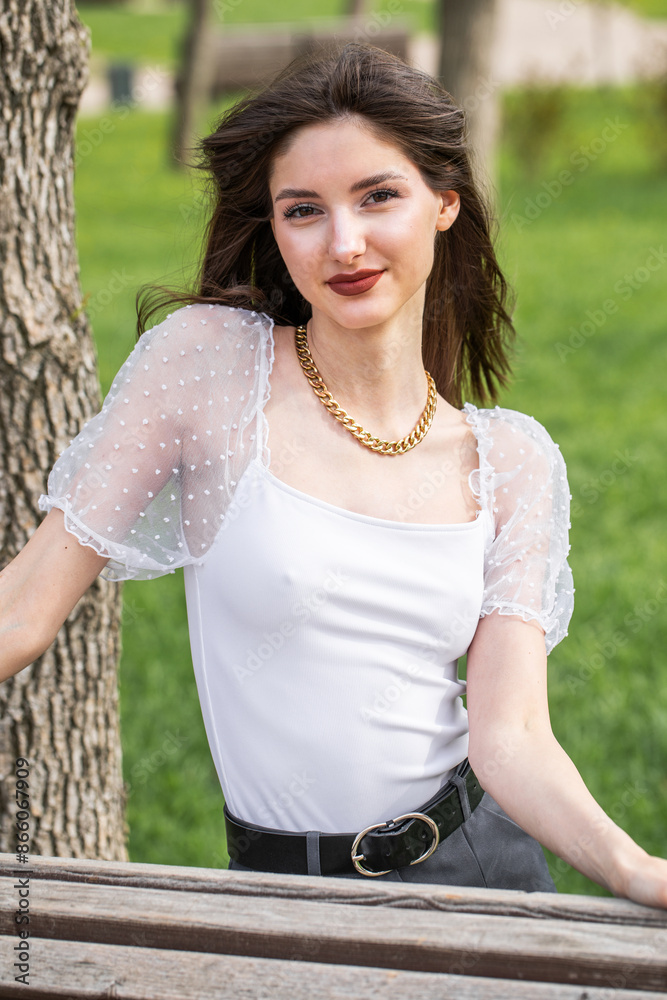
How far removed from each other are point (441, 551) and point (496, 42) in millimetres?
6200

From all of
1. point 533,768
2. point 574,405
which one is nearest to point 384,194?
point 533,768

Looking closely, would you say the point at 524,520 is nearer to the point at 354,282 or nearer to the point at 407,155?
the point at 354,282

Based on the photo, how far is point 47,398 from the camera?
7.11 ft

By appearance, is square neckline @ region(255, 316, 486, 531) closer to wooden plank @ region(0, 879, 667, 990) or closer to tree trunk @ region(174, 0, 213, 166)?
wooden plank @ region(0, 879, 667, 990)

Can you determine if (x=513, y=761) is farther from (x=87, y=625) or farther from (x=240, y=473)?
(x=87, y=625)

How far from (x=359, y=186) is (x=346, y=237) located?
9 centimetres

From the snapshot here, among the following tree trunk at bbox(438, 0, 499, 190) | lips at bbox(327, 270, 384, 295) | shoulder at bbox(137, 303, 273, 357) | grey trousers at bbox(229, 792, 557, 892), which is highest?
tree trunk at bbox(438, 0, 499, 190)

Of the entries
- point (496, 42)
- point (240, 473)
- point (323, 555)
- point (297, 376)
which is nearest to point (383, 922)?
point (323, 555)

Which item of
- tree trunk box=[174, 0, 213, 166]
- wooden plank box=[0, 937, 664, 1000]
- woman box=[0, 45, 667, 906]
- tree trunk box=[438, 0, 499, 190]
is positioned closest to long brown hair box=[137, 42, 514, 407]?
woman box=[0, 45, 667, 906]

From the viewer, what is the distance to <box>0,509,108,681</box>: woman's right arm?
161 cm

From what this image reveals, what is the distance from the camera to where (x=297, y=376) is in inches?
71.9

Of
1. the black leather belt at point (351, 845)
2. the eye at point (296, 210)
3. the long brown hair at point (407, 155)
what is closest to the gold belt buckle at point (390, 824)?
the black leather belt at point (351, 845)

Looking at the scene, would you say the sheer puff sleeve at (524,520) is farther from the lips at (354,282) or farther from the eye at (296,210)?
the eye at (296,210)

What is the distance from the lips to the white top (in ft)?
0.63
